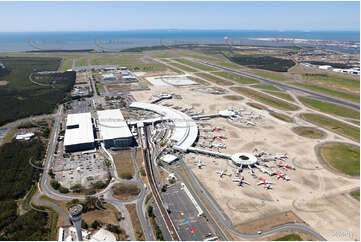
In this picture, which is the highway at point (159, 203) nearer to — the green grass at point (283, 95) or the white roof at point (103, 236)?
the white roof at point (103, 236)

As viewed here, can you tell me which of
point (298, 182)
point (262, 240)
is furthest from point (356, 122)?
point (262, 240)

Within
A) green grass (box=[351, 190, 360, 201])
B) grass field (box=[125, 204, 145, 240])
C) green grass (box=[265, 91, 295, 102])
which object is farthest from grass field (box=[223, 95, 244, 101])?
grass field (box=[125, 204, 145, 240])

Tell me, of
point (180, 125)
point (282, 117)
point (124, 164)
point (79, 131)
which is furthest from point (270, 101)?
point (79, 131)

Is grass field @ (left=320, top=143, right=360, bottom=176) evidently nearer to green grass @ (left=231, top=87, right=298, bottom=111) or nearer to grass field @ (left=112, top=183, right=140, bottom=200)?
green grass @ (left=231, top=87, right=298, bottom=111)

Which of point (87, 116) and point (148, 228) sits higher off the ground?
point (87, 116)

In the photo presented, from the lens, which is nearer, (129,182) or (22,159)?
(129,182)

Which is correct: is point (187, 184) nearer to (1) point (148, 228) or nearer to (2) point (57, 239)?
(1) point (148, 228)
